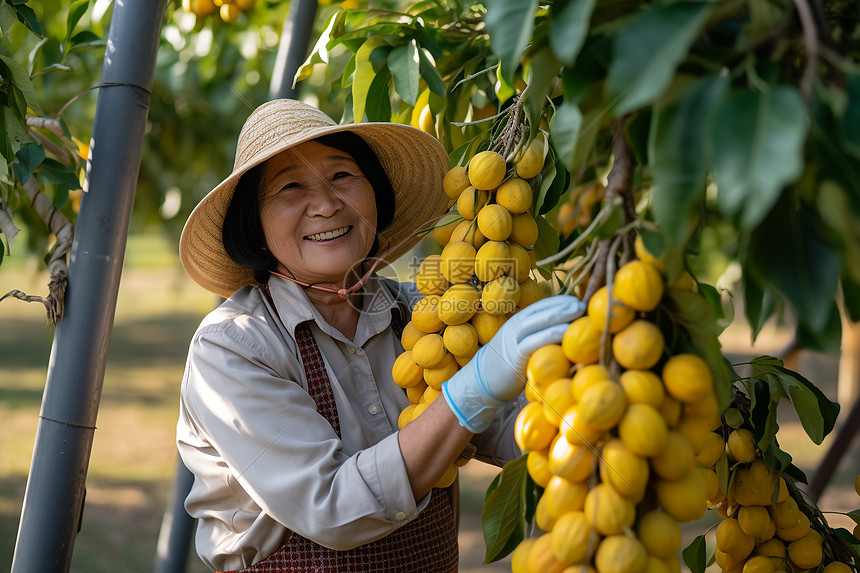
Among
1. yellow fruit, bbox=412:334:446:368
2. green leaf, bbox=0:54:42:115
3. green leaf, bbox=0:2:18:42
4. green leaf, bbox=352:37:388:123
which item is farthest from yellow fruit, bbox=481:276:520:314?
green leaf, bbox=0:2:18:42

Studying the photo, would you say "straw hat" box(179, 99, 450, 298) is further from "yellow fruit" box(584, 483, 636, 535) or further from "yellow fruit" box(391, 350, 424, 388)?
"yellow fruit" box(584, 483, 636, 535)

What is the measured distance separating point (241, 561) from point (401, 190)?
0.98 meters

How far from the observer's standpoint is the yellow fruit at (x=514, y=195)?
1.30m

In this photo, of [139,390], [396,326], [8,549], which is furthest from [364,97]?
[139,390]

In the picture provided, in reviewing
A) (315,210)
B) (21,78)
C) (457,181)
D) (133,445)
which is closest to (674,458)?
(457,181)

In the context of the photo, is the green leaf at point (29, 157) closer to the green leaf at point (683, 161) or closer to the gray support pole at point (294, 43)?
the gray support pole at point (294, 43)

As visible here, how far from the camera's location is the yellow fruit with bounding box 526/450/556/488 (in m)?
0.99

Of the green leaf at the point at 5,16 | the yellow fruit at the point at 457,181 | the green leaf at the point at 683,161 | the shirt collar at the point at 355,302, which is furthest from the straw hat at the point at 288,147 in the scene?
the green leaf at the point at 683,161

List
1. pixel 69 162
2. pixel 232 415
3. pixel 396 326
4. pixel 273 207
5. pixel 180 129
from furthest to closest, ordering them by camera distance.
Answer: pixel 180 129 < pixel 69 162 < pixel 396 326 < pixel 273 207 < pixel 232 415

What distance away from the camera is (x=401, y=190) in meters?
1.99

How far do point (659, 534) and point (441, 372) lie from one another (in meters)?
0.55

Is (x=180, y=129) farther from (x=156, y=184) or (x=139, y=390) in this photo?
(x=139, y=390)

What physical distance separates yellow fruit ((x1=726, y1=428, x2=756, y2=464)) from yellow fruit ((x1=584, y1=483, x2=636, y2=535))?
1.64 ft

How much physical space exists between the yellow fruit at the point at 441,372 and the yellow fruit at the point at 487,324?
0.25 ft
